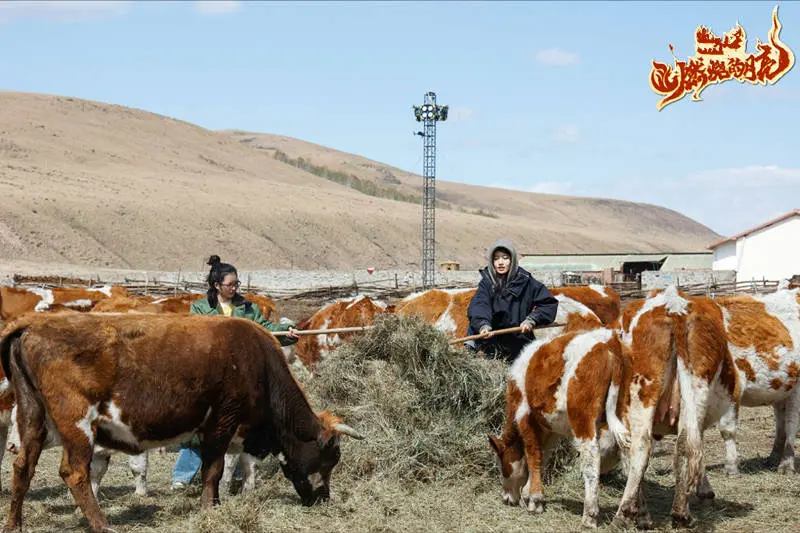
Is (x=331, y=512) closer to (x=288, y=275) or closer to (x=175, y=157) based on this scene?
(x=288, y=275)

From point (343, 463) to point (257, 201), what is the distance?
68746mm

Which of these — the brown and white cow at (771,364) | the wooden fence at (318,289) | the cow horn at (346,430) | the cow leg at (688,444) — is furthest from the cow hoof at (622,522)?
the wooden fence at (318,289)

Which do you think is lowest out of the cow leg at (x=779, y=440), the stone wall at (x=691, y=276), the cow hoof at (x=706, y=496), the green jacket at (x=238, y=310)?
the cow hoof at (x=706, y=496)

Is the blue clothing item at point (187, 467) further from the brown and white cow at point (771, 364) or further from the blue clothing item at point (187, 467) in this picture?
the brown and white cow at point (771, 364)

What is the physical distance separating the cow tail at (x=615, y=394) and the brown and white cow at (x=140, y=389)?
2.45 m

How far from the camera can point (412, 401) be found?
26.8 feet

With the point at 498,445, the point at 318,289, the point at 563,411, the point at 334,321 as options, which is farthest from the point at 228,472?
Answer: the point at 318,289

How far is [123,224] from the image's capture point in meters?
57.5

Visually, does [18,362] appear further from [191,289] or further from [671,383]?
[191,289]

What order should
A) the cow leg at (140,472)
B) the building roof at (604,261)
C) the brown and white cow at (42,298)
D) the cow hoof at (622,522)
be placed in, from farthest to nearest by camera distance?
the building roof at (604,261) → the brown and white cow at (42,298) → the cow leg at (140,472) → the cow hoof at (622,522)

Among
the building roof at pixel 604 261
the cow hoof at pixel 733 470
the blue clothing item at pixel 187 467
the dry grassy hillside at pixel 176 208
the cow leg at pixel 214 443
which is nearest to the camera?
the cow leg at pixel 214 443

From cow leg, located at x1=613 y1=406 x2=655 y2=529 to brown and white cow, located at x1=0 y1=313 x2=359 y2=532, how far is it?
2.52 metres

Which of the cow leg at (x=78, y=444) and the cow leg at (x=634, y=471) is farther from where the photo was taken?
the cow leg at (x=634, y=471)

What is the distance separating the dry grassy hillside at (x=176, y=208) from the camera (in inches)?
2117
